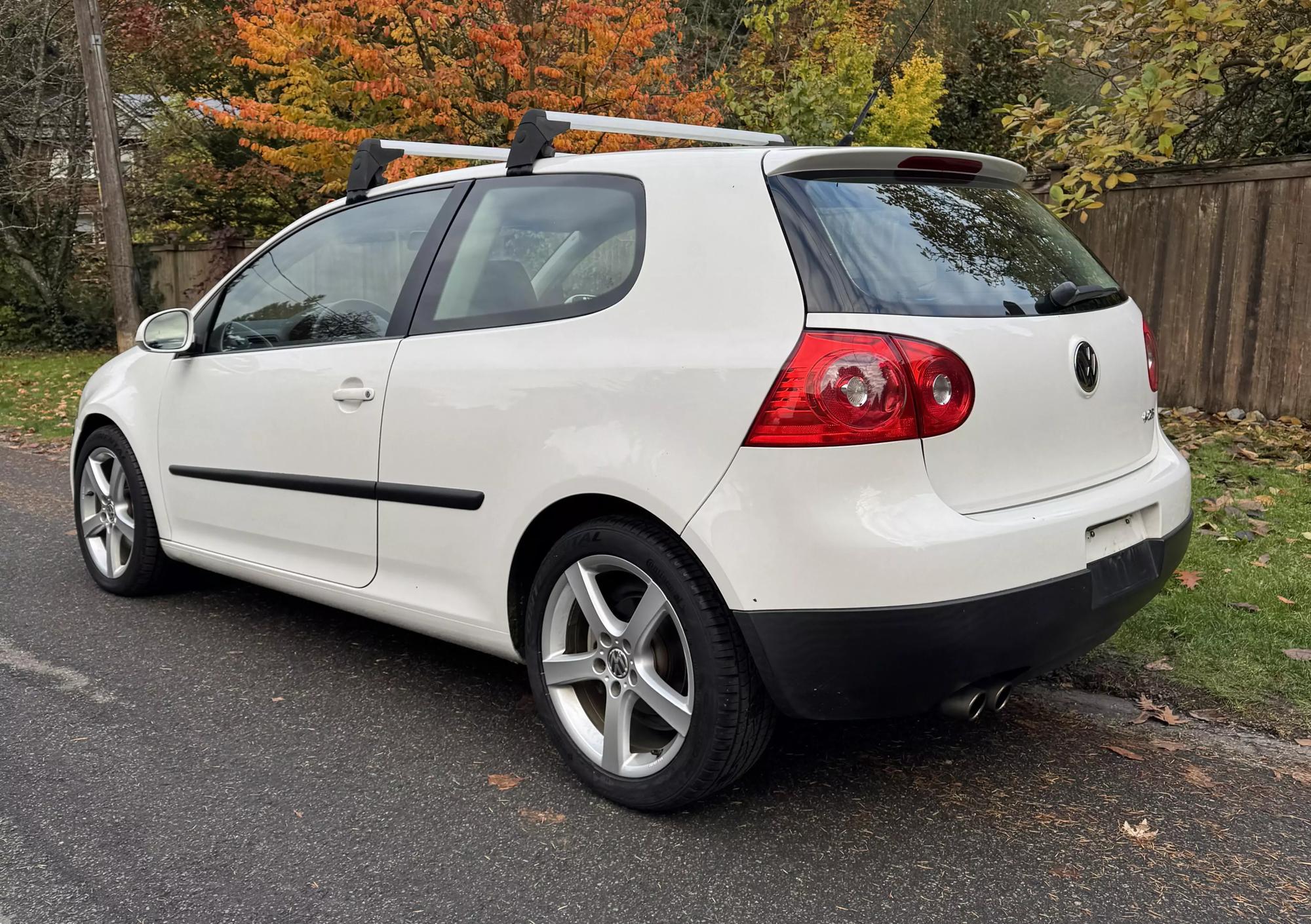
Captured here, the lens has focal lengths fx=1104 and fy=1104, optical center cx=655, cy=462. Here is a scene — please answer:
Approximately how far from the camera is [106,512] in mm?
4793

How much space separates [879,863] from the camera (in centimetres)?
263

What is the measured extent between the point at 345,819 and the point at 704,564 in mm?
1182

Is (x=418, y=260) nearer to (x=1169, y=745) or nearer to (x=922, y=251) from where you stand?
(x=922, y=251)

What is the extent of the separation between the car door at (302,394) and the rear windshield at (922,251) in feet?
4.33

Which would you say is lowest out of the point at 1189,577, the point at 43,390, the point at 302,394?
the point at 43,390

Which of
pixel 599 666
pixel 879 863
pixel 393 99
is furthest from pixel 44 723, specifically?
pixel 393 99

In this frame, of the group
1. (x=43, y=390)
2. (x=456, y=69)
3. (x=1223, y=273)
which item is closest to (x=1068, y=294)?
(x=1223, y=273)

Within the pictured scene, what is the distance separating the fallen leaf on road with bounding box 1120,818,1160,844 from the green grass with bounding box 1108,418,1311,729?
0.81m

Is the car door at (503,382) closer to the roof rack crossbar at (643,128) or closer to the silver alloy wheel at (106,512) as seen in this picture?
the roof rack crossbar at (643,128)

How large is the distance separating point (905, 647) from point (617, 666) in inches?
31.2

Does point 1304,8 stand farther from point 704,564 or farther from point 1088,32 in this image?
point 704,564

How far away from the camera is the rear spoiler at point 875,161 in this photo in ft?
8.95

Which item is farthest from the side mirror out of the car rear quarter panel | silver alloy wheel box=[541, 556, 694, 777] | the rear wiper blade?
the rear wiper blade

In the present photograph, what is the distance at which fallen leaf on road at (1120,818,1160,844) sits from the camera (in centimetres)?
272
